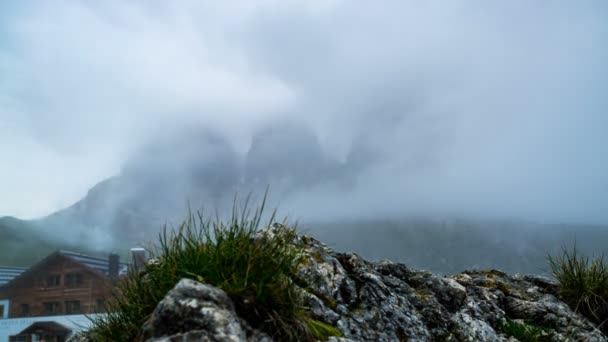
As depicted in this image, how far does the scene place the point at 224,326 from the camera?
384 centimetres

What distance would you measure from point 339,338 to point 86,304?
4994cm

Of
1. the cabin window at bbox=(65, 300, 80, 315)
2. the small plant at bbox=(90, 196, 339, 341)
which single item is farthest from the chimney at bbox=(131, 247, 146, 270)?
the cabin window at bbox=(65, 300, 80, 315)

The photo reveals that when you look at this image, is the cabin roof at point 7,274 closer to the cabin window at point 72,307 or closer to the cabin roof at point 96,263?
the cabin roof at point 96,263

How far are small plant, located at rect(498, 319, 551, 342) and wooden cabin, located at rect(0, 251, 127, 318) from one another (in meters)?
48.3

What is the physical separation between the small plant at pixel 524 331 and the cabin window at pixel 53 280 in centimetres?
5296

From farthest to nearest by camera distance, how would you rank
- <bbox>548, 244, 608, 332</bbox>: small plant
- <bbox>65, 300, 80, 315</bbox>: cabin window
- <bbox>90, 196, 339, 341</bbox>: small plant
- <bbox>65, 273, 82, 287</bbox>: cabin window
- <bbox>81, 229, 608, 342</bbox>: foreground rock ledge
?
<bbox>65, 273, 82, 287</bbox>: cabin window → <bbox>65, 300, 80, 315</bbox>: cabin window → <bbox>548, 244, 608, 332</bbox>: small plant → <bbox>90, 196, 339, 341</bbox>: small plant → <bbox>81, 229, 608, 342</bbox>: foreground rock ledge

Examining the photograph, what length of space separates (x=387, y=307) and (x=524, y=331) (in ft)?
6.38

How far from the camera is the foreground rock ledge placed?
153 inches

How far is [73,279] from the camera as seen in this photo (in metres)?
49.4

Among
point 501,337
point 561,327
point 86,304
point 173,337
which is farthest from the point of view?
point 86,304

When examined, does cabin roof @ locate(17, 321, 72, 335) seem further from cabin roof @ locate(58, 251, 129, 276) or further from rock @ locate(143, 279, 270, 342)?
rock @ locate(143, 279, 270, 342)

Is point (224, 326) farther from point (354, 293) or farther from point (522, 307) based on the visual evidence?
point (522, 307)

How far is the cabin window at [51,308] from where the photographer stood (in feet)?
160

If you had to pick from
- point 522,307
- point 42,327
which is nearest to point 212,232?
point 522,307
